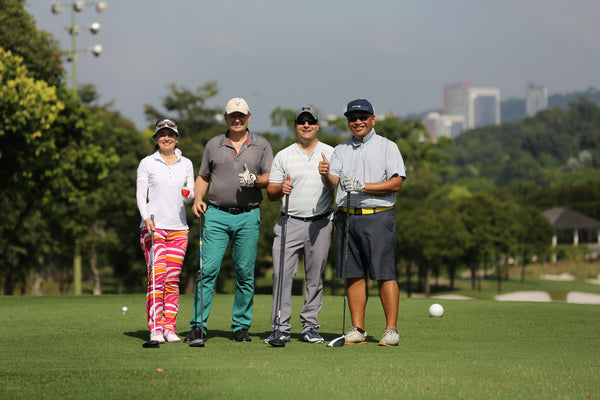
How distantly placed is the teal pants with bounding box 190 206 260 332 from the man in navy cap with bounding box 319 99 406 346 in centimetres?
94

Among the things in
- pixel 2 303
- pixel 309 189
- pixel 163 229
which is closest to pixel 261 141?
pixel 309 189

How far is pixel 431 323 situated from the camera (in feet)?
32.7

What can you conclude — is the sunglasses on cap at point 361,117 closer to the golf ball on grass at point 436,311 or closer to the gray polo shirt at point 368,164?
the gray polo shirt at point 368,164

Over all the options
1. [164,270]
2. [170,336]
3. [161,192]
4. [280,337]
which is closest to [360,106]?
[161,192]

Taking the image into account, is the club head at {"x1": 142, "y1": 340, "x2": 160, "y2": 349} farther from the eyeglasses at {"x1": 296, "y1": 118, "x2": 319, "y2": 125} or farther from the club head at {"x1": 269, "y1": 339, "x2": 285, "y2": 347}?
the eyeglasses at {"x1": 296, "y1": 118, "x2": 319, "y2": 125}

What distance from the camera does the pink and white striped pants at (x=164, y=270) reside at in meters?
8.09

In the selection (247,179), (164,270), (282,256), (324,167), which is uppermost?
(324,167)

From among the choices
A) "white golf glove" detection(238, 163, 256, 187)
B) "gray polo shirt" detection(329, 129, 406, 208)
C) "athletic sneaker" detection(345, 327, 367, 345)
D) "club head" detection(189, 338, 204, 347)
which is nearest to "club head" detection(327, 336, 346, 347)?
"athletic sneaker" detection(345, 327, 367, 345)

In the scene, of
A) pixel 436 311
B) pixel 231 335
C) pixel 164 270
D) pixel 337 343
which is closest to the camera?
pixel 337 343

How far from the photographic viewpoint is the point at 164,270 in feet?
26.7

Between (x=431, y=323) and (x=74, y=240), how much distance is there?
30744mm

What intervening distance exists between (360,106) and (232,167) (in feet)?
4.73

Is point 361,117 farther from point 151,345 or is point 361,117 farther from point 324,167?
point 151,345

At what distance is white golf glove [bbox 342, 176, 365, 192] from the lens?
24.5 feet
